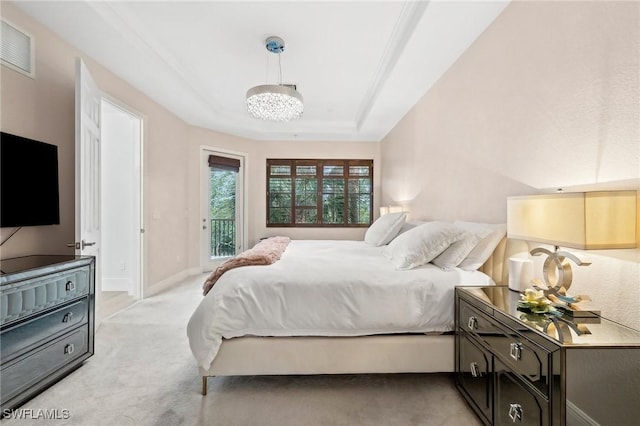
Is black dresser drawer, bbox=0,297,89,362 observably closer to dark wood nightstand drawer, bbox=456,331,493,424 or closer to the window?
dark wood nightstand drawer, bbox=456,331,493,424

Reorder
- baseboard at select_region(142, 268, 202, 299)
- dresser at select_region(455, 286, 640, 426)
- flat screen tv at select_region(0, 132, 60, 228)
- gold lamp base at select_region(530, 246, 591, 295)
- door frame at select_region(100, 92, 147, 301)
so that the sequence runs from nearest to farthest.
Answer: dresser at select_region(455, 286, 640, 426), gold lamp base at select_region(530, 246, 591, 295), flat screen tv at select_region(0, 132, 60, 228), door frame at select_region(100, 92, 147, 301), baseboard at select_region(142, 268, 202, 299)

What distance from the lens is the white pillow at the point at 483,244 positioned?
2031 millimetres

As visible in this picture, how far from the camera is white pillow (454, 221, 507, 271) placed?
2031 millimetres

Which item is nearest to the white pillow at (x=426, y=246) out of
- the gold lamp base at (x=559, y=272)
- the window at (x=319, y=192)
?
the gold lamp base at (x=559, y=272)

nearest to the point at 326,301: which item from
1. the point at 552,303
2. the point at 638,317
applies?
the point at 552,303

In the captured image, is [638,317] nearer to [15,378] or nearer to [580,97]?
[580,97]

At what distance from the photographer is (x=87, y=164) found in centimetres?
247

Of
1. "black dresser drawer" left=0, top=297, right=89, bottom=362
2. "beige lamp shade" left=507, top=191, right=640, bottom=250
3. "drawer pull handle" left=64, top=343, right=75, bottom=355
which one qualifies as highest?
"beige lamp shade" left=507, top=191, right=640, bottom=250

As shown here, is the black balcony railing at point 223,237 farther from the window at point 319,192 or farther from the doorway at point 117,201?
the doorway at point 117,201

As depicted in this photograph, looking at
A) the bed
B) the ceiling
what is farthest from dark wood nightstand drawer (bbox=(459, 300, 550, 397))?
the ceiling

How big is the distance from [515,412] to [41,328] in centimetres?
271

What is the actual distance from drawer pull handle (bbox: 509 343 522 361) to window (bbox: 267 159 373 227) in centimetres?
465

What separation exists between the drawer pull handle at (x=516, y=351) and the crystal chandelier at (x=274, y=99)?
8.65 feet

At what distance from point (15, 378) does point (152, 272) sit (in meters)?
2.33
